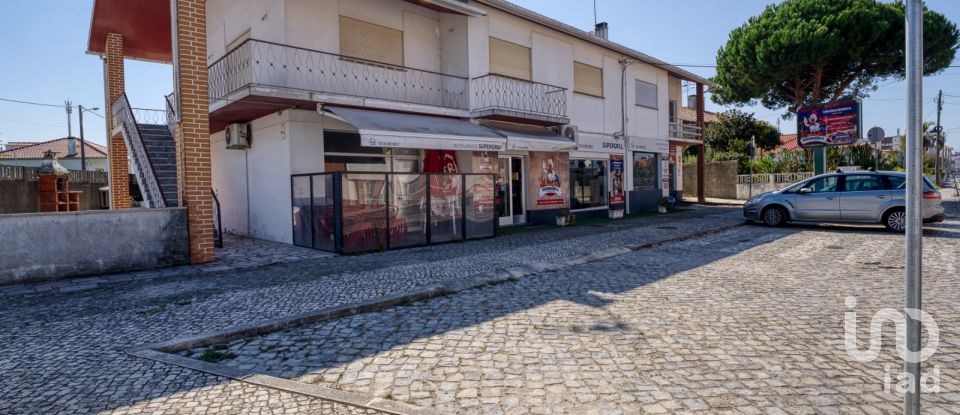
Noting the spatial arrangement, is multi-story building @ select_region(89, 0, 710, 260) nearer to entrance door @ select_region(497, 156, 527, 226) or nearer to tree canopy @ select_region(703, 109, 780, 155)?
entrance door @ select_region(497, 156, 527, 226)

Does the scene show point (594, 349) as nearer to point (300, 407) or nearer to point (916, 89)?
point (300, 407)

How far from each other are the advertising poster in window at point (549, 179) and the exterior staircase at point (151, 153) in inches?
388

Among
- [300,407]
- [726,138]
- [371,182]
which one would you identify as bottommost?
[300,407]

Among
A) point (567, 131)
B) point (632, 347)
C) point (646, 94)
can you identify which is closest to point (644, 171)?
point (646, 94)

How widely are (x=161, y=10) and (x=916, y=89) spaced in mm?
14848

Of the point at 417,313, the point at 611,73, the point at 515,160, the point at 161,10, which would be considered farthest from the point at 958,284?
the point at 161,10

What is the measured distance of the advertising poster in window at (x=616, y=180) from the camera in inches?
763

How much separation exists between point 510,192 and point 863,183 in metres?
9.19

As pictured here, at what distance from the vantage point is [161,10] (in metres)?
12.6

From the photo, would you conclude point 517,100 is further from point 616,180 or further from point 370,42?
point 616,180

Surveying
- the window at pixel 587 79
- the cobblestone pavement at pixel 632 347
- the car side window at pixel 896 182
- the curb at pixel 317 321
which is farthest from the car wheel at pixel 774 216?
the curb at pixel 317 321

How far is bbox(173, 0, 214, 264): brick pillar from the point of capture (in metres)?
9.03

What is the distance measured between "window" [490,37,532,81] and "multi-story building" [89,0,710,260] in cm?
5

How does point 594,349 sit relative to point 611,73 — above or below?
below
